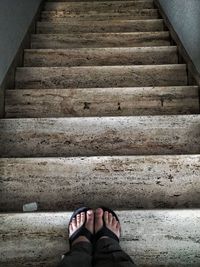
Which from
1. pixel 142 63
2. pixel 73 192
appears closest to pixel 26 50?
pixel 142 63

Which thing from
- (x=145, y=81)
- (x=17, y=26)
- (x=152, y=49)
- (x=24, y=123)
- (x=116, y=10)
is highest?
(x=116, y=10)

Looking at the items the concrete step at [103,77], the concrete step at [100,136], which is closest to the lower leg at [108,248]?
the concrete step at [100,136]

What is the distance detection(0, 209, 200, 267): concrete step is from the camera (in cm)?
106

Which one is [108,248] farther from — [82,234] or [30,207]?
[30,207]

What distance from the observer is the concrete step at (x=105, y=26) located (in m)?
2.66

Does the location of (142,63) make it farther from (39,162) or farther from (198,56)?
(39,162)

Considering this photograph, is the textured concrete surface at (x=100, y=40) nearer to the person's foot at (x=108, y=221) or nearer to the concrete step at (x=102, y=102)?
the concrete step at (x=102, y=102)

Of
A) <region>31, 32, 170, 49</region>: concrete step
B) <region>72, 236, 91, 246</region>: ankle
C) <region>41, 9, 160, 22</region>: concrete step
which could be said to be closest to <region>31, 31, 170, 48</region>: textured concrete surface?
<region>31, 32, 170, 49</region>: concrete step

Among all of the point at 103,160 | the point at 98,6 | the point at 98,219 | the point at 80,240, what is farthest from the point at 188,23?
the point at 98,6

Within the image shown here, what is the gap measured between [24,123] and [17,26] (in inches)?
31.1

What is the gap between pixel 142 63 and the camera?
2.15 m

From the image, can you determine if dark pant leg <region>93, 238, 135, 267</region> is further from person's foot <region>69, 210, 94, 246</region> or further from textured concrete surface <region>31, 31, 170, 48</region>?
textured concrete surface <region>31, 31, 170, 48</region>

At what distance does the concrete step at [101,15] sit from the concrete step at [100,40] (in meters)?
0.51

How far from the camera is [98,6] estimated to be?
3172mm
